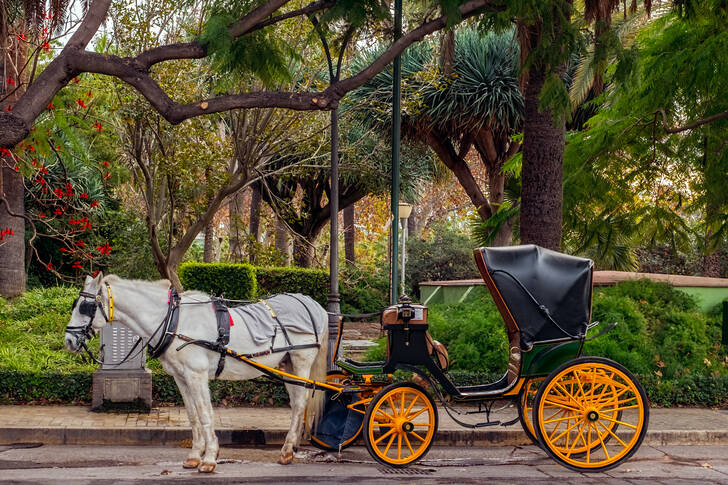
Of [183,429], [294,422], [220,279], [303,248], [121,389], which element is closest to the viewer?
[294,422]

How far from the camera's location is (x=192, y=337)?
24.5ft

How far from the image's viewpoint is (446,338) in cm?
1256

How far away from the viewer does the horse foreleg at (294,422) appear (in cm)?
767

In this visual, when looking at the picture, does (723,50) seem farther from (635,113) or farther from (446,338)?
(446,338)

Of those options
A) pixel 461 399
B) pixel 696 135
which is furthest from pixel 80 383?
pixel 696 135

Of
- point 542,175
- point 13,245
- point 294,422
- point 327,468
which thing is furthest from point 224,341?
point 13,245

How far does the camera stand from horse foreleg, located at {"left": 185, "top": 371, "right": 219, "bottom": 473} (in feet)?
23.6

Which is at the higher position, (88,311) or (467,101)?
(467,101)

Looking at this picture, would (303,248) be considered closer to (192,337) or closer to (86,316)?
(192,337)

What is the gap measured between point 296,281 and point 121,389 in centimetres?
1112

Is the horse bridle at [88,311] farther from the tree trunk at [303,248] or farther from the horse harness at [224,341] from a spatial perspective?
the tree trunk at [303,248]

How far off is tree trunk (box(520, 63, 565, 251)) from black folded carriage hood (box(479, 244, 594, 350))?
13.4ft

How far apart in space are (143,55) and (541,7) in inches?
192

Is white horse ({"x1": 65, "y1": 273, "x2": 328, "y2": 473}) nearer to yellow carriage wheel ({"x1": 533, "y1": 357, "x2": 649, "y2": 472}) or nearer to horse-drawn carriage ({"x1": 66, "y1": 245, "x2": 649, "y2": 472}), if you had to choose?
horse-drawn carriage ({"x1": 66, "y1": 245, "x2": 649, "y2": 472})
